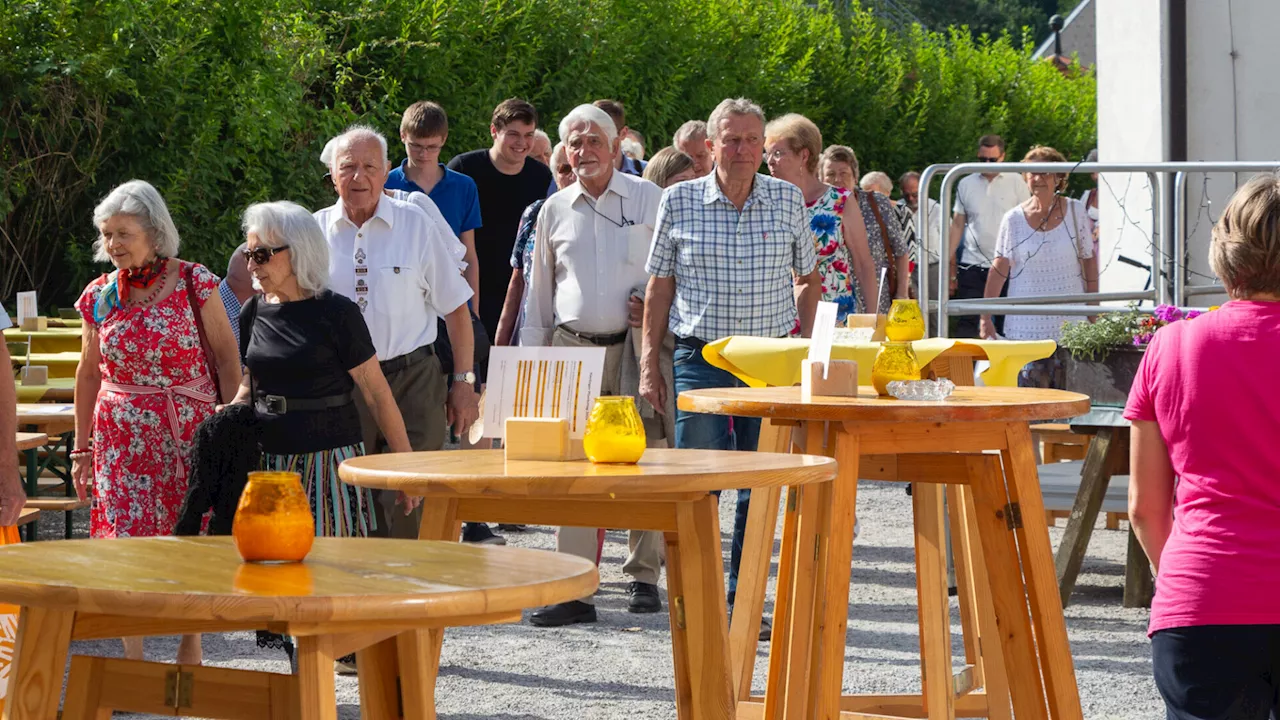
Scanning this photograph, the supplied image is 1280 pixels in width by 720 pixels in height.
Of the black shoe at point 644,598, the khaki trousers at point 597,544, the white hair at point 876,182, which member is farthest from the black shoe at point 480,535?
the white hair at point 876,182

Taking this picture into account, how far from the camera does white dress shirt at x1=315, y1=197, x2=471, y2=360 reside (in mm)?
5930

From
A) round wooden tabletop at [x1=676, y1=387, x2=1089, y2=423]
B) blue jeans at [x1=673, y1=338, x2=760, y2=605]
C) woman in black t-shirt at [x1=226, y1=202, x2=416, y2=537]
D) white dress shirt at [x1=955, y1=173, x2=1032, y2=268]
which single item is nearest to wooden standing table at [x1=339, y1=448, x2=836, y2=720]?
round wooden tabletop at [x1=676, y1=387, x2=1089, y2=423]

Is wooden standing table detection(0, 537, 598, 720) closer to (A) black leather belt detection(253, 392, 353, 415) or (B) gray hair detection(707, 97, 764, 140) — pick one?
(A) black leather belt detection(253, 392, 353, 415)

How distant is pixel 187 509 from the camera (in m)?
5.18

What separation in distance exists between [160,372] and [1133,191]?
22.8 feet

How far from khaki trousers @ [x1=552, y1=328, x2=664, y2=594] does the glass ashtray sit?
2.35 metres

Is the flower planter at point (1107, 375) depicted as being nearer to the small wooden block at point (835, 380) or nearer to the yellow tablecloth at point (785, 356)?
the yellow tablecloth at point (785, 356)

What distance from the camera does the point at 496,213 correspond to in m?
8.68

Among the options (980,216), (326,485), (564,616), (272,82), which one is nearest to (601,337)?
(564,616)

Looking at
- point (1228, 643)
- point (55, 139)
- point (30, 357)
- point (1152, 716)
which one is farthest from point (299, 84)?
point (1228, 643)

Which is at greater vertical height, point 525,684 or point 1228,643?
point 1228,643

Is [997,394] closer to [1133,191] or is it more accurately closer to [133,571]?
[133,571]

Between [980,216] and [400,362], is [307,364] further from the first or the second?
[980,216]

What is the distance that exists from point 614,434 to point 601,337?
3150 mm
